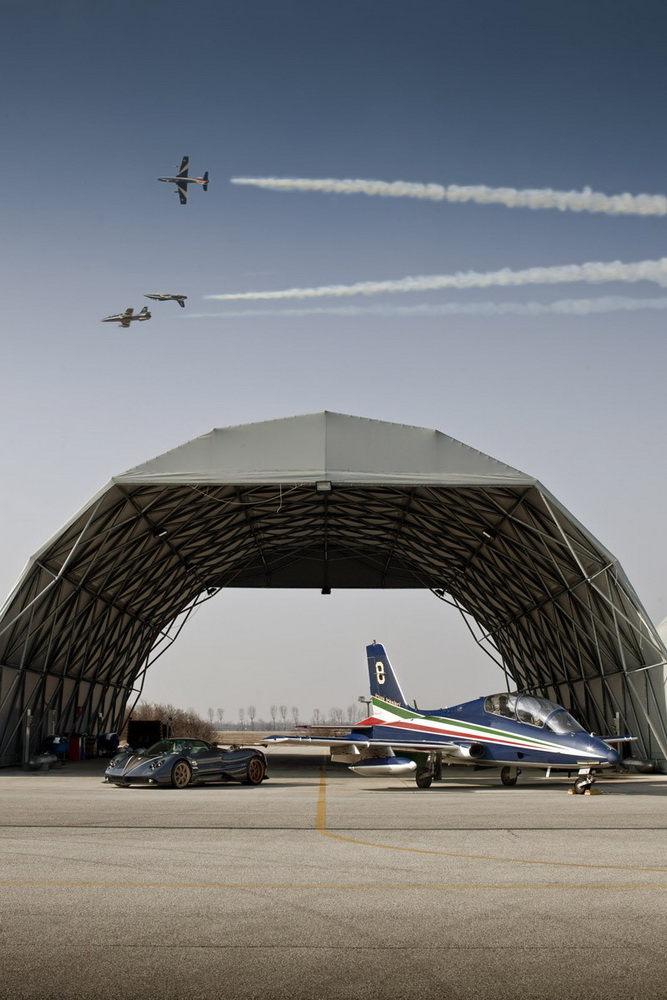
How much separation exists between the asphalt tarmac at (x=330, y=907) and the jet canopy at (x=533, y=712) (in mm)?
8593

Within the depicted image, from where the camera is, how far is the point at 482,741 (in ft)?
79.7

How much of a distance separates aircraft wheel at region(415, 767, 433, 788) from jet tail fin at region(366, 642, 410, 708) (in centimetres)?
772

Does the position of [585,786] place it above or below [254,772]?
below

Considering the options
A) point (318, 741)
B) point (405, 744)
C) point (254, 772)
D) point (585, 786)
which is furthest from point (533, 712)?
point (254, 772)

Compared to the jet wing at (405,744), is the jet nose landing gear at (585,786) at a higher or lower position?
lower

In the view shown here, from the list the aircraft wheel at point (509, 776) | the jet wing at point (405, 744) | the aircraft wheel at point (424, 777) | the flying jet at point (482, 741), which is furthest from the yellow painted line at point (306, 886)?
the aircraft wheel at point (509, 776)

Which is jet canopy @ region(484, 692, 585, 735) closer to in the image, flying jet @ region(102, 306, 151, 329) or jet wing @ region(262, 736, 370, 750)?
jet wing @ region(262, 736, 370, 750)

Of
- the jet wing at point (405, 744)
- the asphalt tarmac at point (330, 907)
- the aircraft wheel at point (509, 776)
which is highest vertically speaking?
the jet wing at point (405, 744)

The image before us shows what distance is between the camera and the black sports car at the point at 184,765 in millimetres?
22469

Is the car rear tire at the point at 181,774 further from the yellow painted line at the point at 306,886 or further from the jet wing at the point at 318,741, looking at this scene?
the yellow painted line at the point at 306,886

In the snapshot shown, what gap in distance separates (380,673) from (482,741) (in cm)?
976

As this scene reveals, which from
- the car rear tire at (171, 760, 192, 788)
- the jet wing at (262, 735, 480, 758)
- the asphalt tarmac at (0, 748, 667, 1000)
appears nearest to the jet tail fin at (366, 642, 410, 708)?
the jet wing at (262, 735, 480, 758)

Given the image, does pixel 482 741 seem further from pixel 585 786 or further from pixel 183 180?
pixel 183 180

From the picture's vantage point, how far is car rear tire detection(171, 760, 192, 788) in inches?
885
